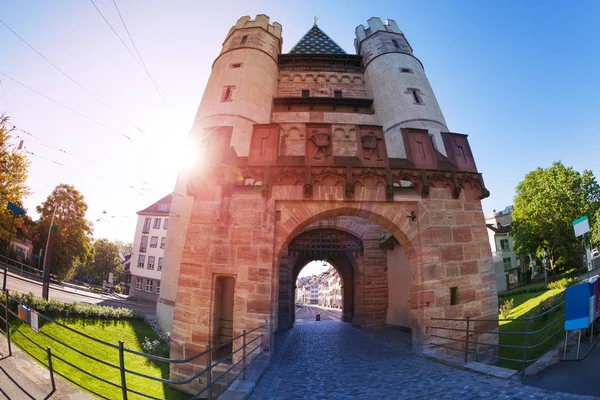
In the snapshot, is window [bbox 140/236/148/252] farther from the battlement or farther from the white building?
the battlement

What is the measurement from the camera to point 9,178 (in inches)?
567

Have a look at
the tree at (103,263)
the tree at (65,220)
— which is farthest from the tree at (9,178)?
the tree at (103,263)

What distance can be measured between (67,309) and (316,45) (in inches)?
849

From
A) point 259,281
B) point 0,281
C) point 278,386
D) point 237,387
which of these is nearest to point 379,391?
point 278,386

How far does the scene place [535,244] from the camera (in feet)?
84.7

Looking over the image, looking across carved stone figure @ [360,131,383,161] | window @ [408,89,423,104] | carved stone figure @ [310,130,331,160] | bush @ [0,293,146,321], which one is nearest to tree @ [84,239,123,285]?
bush @ [0,293,146,321]

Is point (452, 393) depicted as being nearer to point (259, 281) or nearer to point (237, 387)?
point (237, 387)

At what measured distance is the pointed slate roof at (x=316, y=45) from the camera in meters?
19.8

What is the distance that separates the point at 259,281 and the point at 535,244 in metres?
29.3

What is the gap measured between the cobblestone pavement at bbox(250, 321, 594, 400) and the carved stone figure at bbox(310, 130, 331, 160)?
577cm

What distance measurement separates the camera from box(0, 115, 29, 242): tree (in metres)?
14.0

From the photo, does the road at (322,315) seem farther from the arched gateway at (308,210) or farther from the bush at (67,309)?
the arched gateway at (308,210)

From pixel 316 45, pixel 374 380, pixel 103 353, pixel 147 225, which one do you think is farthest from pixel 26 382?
pixel 147 225

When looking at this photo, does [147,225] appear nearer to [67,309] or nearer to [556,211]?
[67,309]
